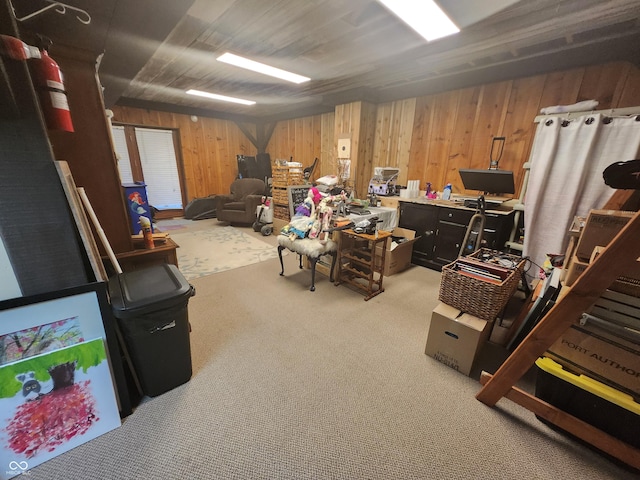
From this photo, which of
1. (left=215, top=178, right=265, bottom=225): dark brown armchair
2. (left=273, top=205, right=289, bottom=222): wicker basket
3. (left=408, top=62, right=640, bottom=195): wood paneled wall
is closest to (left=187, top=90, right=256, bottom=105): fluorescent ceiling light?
(left=215, top=178, right=265, bottom=225): dark brown armchair

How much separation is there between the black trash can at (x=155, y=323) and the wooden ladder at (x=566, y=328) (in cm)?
178

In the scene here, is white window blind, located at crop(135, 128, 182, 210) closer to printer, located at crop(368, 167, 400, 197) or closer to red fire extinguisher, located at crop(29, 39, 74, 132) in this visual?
printer, located at crop(368, 167, 400, 197)

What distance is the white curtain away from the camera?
6.76 ft

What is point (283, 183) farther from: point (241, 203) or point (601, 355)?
point (601, 355)

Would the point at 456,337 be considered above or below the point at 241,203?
below

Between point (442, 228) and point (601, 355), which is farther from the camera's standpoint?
point (442, 228)

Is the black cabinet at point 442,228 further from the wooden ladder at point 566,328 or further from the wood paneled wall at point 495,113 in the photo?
the wooden ladder at point 566,328

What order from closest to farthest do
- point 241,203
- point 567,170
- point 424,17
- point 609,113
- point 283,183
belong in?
1. point 424,17
2. point 609,113
3. point 567,170
4. point 283,183
5. point 241,203

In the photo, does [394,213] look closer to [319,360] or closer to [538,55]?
[538,55]

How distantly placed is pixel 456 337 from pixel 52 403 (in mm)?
2161

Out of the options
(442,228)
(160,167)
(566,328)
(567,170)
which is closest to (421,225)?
(442,228)

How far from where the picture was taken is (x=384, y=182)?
3.76 metres

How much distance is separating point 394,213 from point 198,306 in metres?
2.67

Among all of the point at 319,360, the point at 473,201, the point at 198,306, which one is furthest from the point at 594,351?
the point at 198,306
